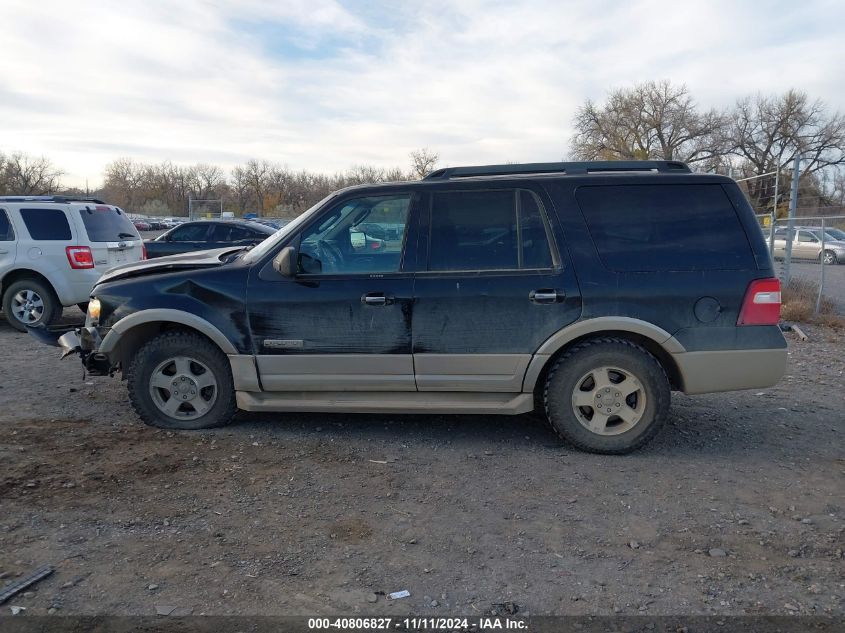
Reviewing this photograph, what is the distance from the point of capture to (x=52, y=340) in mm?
5680

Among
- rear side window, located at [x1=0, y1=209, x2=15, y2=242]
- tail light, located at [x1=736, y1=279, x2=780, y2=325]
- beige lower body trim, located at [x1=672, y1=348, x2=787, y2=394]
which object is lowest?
beige lower body trim, located at [x1=672, y1=348, x2=787, y2=394]

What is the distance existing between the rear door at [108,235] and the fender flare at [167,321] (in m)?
4.75

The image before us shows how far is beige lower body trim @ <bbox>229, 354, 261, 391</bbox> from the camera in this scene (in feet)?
16.2

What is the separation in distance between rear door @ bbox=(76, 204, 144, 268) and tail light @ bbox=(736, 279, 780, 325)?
321 inches

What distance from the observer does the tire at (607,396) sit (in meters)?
4.63

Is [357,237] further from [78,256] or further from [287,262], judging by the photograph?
[78,256]

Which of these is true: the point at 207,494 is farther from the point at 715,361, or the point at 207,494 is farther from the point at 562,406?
the point at 715,361

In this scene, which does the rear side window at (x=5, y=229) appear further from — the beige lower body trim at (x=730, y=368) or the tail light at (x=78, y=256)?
the beige lower body trim at (x=730, y=368)

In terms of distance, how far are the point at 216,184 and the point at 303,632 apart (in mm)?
70156

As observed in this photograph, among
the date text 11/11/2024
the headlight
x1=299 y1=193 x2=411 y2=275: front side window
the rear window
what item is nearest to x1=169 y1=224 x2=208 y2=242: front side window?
the rear window

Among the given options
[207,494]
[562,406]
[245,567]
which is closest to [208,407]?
[207,494]

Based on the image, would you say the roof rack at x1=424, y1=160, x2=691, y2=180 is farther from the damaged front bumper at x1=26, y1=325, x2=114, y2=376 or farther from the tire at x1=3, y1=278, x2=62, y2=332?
the tire at x1=3, y1=278, x2=62, y2=332

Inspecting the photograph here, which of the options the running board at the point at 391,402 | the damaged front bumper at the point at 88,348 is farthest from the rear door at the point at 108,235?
the running board at the point at 391,402

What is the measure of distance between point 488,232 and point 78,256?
669 centimetres
